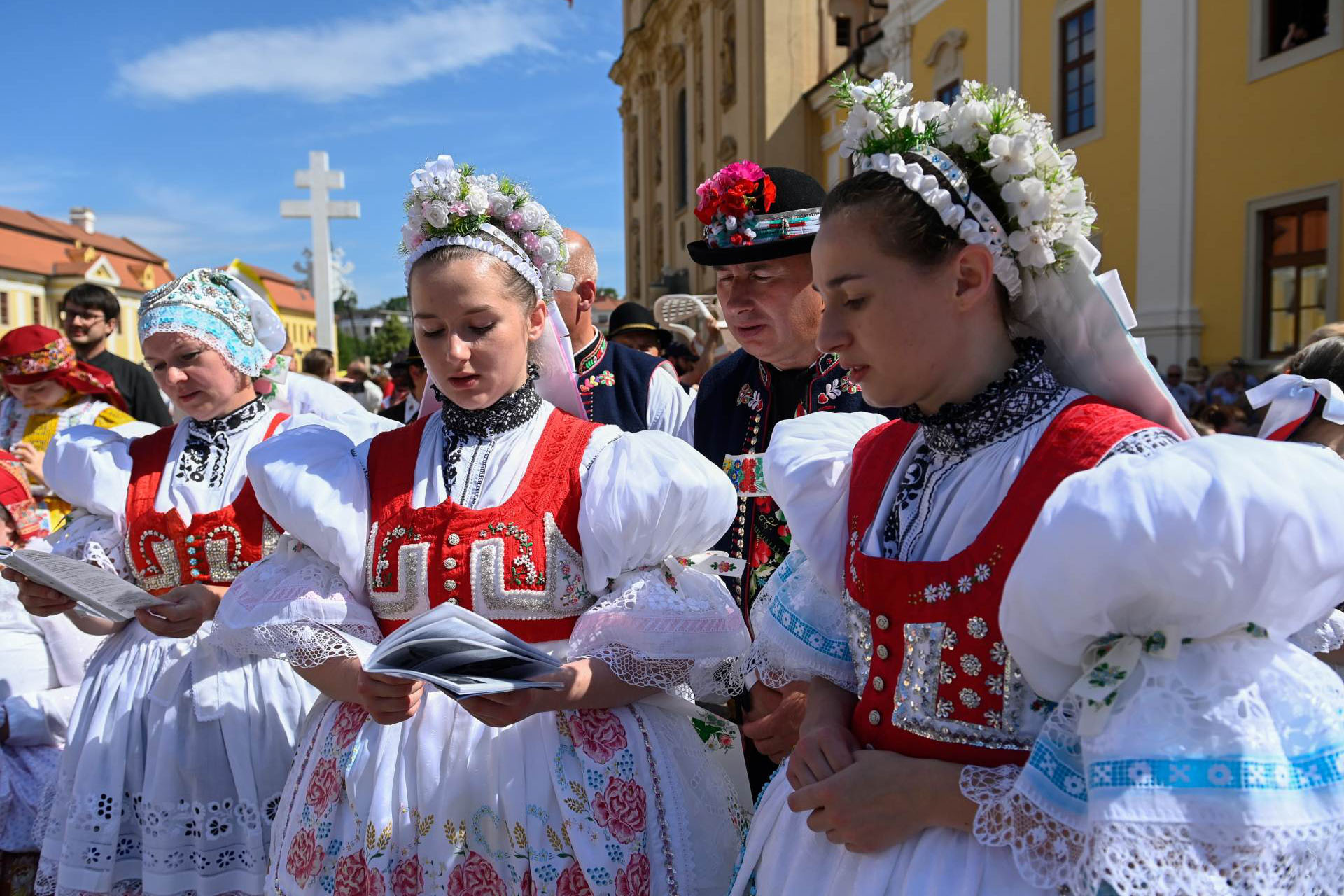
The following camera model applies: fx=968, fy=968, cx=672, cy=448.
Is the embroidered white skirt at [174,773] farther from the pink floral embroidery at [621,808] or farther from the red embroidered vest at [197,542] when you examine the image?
the pink floral embroidery at [621,808]

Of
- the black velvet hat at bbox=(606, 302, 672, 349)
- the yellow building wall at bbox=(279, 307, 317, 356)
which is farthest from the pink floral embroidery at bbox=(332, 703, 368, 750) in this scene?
the yellow building wall at bbox=(279, 307, 317, 356)

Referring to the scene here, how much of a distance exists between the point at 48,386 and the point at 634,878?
3338 mm

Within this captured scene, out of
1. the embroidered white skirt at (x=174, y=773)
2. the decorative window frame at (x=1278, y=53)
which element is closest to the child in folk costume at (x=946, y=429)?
the embroidered white skirt at (x=174, y=773)

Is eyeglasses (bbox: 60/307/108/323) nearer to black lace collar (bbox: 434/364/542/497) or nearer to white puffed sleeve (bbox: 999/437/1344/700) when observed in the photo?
black lace collar (bbox: 434/364/542/497)

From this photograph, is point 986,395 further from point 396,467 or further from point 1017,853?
point 396,467

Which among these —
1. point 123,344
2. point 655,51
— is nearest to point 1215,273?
point 655,51

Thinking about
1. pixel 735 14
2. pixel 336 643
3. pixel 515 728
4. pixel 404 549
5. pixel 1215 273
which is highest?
pixel 735 14

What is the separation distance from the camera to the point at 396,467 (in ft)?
6.33

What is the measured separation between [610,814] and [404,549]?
0.61 m

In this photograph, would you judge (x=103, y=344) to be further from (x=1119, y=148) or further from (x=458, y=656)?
(x=1119, y=148)

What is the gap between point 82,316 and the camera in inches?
201

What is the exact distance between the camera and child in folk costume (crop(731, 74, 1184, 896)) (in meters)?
1.25

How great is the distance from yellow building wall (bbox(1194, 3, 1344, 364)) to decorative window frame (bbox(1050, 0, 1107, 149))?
1.31m

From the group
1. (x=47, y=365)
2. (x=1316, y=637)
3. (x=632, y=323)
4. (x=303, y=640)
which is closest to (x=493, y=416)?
(x=303, y=640)
